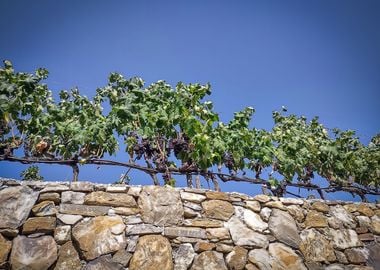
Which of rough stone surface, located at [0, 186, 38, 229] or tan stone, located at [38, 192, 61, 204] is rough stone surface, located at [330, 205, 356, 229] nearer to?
tan stone, located at [38, 192, 61, 204]

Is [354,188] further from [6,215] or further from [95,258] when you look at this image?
[6,215]

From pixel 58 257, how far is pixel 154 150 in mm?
2087

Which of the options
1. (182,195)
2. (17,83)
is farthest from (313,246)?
(17,83)

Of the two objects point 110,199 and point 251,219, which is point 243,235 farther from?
point 110,199

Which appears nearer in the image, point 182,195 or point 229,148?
point 182,195

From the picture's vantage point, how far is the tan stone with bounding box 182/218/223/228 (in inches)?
138

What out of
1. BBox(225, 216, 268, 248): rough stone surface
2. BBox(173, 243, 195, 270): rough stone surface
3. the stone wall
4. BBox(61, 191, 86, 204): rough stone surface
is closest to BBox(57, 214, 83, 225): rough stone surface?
the stone wall

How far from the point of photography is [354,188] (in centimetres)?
597

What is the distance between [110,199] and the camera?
337 cm

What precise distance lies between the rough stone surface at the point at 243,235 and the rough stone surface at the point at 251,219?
6 centimetres

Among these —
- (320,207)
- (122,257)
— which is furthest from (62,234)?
(320,207)

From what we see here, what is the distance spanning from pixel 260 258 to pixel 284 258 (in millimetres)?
333

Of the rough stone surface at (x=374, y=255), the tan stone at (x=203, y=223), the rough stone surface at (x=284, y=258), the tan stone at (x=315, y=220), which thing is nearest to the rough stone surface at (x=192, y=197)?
the tan stone at (x=203, y=223)

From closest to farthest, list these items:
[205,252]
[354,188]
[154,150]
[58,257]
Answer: [58,257]
[205,252]
[154,150]
[354,188]
